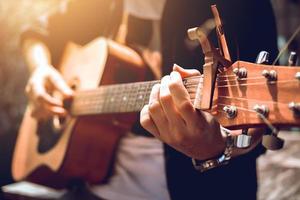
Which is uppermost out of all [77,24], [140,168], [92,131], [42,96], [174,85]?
[77,24]

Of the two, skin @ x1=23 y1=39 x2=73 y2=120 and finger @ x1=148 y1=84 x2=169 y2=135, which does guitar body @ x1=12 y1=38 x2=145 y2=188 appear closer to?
skin @ x1=23 y1=39 x2=73 y2=120

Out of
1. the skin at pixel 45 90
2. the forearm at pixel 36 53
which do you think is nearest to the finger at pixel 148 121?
the skin at pixel 45 90

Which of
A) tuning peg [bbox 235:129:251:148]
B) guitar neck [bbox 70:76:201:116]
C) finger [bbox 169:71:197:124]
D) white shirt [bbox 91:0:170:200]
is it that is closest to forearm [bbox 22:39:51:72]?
guitar neck [bbox 70:76:201:116]

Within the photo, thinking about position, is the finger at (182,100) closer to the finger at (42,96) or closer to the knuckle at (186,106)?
the knuckle at (186,106)

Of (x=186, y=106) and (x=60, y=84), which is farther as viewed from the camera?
(x=60, y=84)

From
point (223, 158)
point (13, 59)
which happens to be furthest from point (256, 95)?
point (13, 59)

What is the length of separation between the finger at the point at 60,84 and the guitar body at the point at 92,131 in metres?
0.03

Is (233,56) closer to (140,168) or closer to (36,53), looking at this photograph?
(140,168)

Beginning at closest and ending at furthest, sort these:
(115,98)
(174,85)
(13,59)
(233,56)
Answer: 1. (174,85)
2. (233,56)
3. (115,98)
4. (13,59)

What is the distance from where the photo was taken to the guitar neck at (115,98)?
0.89 m

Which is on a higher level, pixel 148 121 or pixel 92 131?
pixel 148 121

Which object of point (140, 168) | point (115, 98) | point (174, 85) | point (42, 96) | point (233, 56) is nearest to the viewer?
point (174, 85)

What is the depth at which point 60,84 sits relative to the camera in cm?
142

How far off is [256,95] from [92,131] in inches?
31.3
